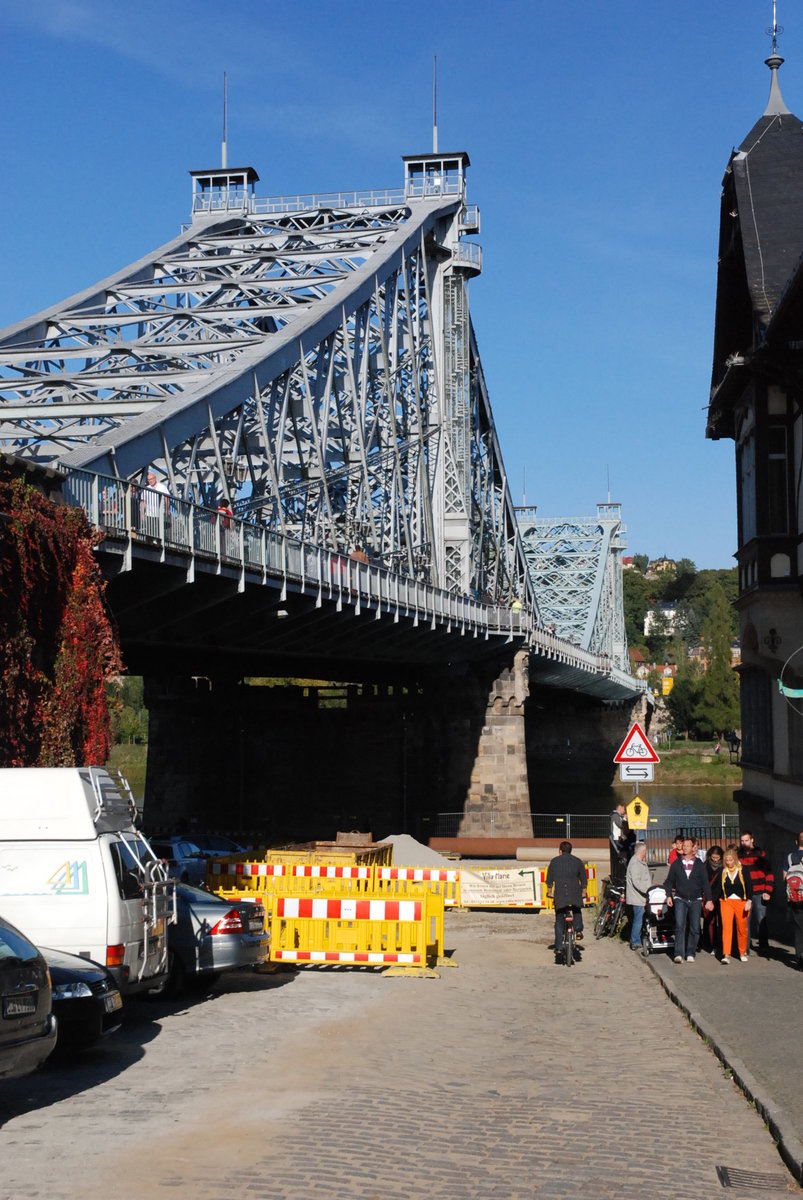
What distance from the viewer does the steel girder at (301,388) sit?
31.3 m

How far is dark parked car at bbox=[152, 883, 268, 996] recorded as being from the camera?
1547 cm

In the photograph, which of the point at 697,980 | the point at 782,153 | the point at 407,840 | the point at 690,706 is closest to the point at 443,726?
the point at 407,840

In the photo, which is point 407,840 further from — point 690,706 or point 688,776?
point 690,706

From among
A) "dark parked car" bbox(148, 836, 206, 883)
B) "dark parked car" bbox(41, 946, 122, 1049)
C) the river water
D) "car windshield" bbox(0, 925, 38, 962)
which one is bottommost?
the river water

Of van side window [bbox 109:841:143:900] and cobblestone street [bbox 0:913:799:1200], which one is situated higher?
van side window [bbox 109:841:143:900]

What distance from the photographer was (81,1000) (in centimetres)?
1171

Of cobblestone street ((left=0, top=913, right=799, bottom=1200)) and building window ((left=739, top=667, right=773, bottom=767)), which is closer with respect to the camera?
cobblestone street ((left=0, top=913, right=799, bottom=1200))

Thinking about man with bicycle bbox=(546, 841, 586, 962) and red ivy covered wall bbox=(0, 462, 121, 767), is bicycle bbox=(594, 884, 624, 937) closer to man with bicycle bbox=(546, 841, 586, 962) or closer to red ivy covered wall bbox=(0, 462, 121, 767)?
man with bicycle bbox=(546, 841, 586, 962)

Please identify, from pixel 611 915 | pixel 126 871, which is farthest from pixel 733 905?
pixel 126 871

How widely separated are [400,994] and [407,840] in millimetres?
17652

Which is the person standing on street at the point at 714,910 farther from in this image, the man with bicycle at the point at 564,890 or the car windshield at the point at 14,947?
the car windshield at the point at 14,947

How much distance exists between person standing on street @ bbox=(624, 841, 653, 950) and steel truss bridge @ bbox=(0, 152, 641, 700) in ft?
30.5

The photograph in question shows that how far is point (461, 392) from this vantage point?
222 feet

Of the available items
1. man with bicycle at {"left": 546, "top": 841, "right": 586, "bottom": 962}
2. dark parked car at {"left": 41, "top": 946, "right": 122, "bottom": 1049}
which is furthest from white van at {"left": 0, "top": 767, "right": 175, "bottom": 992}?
man with bicycle at {"left": 546, "top": 841, "right": 586, "bottom": 962}
